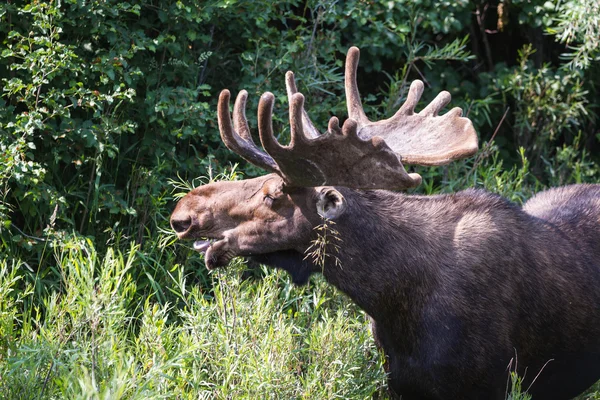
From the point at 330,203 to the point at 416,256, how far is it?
0.47 m

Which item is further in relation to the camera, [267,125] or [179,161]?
[179,161]

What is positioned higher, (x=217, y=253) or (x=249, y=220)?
(x=249, y=220)

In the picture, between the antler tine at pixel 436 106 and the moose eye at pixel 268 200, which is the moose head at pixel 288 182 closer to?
the moose eye at pixel 268 200

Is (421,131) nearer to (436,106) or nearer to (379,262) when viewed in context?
(436,106)

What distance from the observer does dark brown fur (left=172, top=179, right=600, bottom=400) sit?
4.06 meters

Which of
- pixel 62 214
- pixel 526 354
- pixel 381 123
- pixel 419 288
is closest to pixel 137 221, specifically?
pixel 62 214

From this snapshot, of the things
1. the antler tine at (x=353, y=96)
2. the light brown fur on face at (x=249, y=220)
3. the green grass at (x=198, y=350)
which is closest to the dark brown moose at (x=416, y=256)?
the light brown fur on face at (x=249, y=220)

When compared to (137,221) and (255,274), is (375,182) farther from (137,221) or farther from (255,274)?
(137,221)

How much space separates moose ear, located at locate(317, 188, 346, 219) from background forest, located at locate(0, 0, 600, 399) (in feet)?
1.86

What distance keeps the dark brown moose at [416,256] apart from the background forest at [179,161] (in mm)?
240

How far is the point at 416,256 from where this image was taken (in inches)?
164

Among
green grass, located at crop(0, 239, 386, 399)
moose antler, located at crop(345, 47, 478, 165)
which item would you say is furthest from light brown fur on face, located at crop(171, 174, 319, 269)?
moose antler, located at crop(345, 47, 478, 165)

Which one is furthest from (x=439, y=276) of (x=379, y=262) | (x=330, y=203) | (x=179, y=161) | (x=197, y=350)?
(x=179, y=161)

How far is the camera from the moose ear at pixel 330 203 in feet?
13.2
